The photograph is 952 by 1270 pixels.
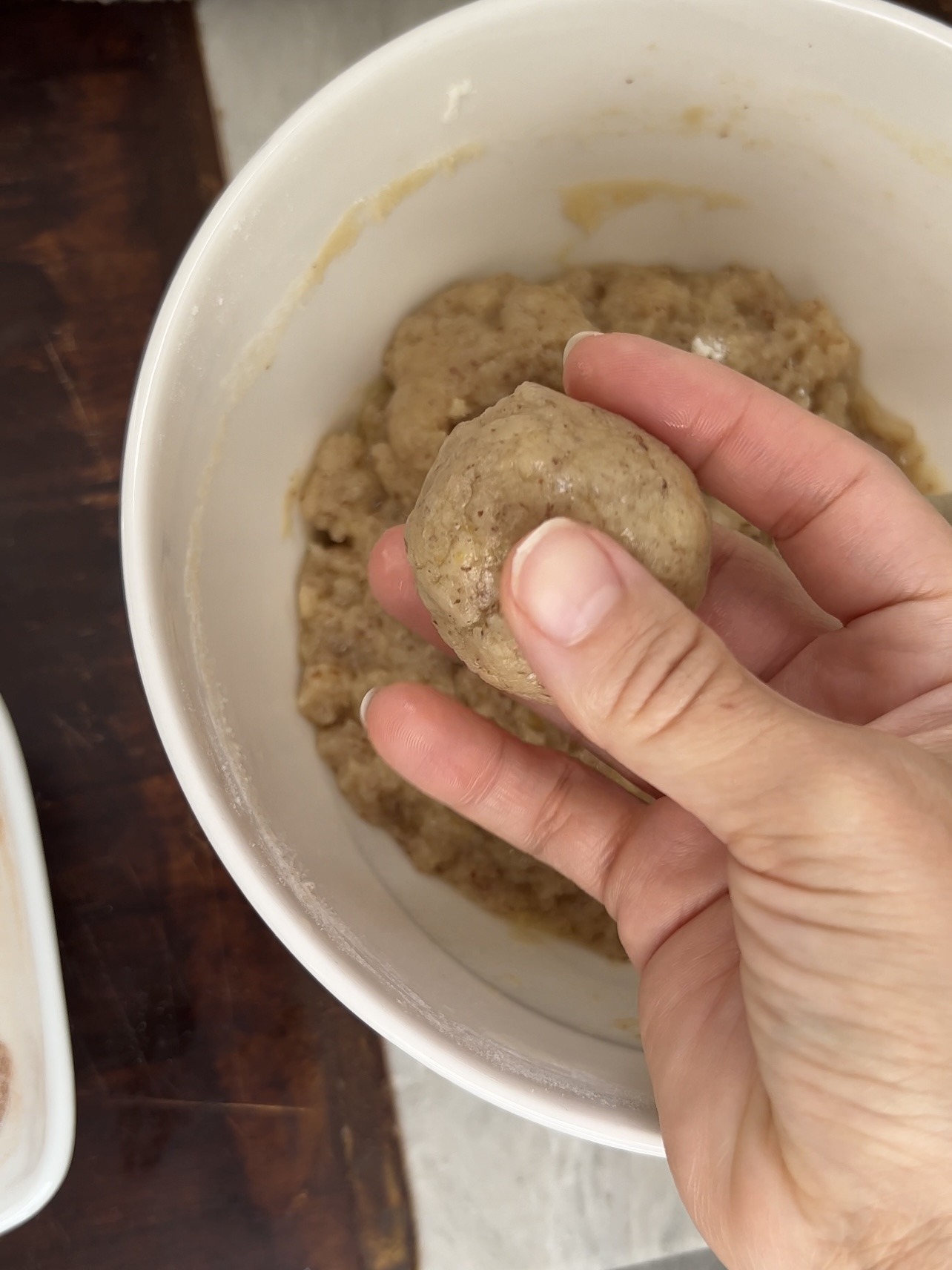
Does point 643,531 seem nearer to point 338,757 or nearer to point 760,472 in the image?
point 760,472

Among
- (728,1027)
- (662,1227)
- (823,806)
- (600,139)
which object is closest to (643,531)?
(823,806)

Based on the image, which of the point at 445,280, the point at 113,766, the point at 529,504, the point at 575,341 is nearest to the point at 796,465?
the point at 575,341

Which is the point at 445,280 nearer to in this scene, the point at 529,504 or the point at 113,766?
the point at 529,504

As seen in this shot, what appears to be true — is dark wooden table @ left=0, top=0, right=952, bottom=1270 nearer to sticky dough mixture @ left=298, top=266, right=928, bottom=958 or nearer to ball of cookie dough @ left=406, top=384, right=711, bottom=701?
sticky dough mixture @ left=298, top=266, right=928, bottom=958

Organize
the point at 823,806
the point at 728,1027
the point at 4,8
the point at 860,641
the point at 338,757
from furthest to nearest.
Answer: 1. the point at 4,8
2. the point at 338,757
3. the point at 860,641
4. the point at 728,1027
5. the point at 823,806

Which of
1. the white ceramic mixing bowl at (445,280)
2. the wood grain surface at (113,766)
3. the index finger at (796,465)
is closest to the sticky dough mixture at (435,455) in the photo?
the white ceramic mixing bowl at (445,280)

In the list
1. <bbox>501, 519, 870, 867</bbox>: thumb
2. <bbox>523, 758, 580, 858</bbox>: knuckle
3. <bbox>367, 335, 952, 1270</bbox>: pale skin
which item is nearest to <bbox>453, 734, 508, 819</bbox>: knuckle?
<bbox>523, 758, 580, 858</bbox>: knuckle
